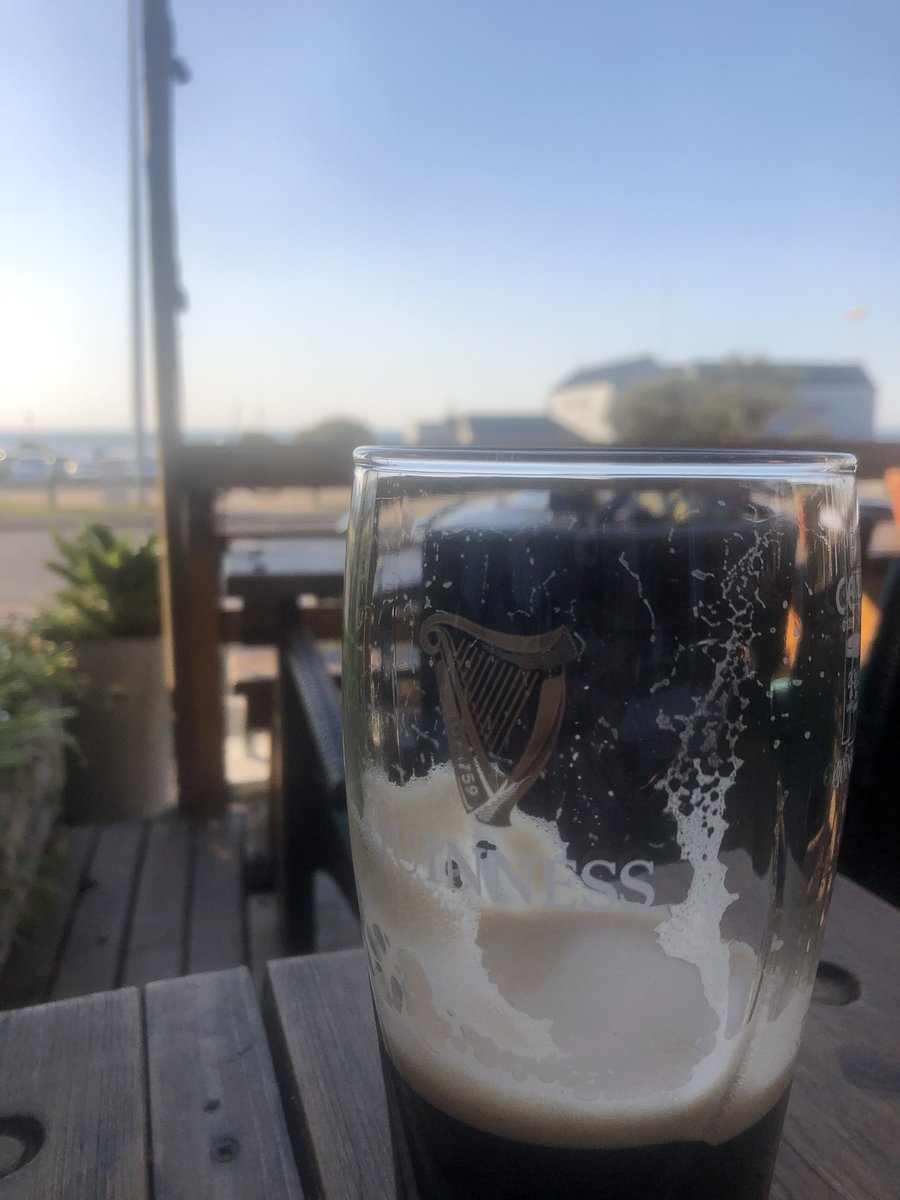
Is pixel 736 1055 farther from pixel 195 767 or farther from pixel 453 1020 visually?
pixel 195 767

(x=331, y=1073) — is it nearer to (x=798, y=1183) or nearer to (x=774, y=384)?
(x=798, y=1183)

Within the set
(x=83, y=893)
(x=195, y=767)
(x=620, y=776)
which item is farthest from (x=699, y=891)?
(x=195, y=767)

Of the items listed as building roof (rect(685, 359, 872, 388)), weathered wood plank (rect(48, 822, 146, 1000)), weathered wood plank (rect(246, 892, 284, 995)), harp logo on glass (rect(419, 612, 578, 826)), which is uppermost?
building roof (rect(685, 359, 872, 388))

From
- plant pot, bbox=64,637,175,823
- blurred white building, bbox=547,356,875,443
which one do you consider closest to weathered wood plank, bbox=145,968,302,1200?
plant pot, bbox=64,637,175,823

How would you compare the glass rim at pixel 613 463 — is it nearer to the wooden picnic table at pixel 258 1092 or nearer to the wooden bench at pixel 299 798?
the wooden picnic table at pixel 258 1092

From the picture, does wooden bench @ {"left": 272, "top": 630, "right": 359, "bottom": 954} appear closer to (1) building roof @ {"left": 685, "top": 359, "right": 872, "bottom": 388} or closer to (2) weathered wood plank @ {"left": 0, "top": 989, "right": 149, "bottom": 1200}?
(2) weathered wood plank @ {"left": 0, "top": 989, "right": 149, "bottom": 1200}

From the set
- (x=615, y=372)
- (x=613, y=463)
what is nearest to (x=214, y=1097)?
(x=613, y=463)
